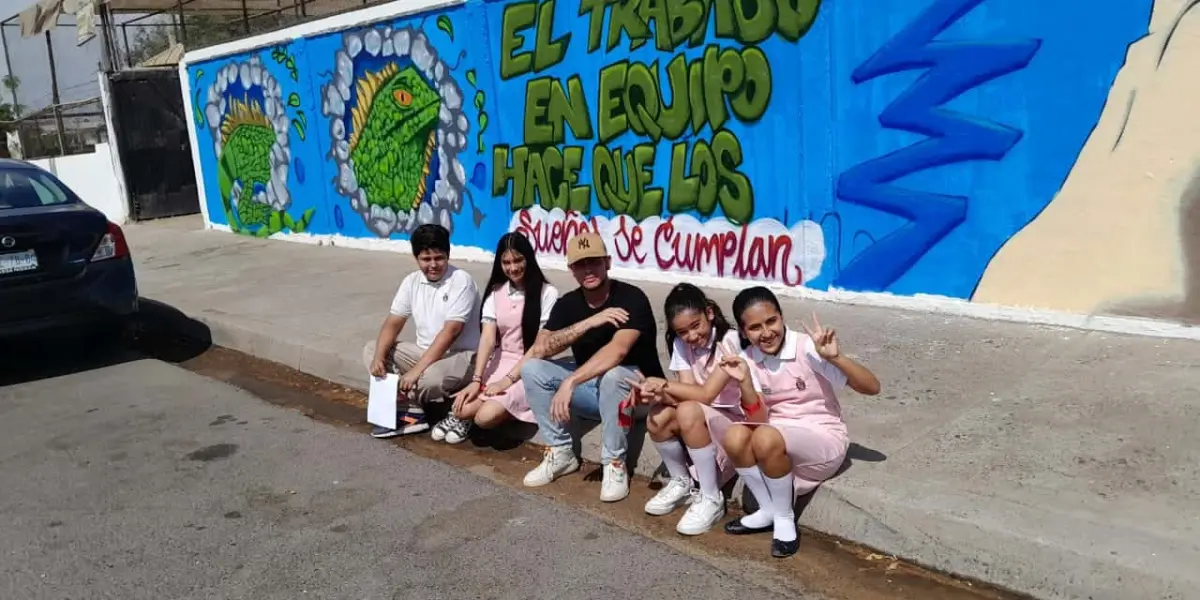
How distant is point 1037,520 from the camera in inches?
133

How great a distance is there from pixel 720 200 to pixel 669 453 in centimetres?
378

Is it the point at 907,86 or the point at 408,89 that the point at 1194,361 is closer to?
the point at 907,86

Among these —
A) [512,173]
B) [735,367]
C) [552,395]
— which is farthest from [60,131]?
[735,367]

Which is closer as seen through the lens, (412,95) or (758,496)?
(758,496)

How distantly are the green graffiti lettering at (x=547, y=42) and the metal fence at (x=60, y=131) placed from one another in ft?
47.7

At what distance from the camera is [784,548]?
11.9 ft

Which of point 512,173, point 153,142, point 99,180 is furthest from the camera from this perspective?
point 99,180

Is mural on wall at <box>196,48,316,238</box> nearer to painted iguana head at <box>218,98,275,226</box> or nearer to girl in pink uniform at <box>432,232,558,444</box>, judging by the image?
painted iguana head at <box>218,98,275,226</box>

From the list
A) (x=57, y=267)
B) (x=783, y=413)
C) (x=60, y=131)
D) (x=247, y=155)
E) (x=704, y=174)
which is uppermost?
(x=60, y=131)

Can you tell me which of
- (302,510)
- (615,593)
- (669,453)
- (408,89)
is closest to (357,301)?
(408,89)

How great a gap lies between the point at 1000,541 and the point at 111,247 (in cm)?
646

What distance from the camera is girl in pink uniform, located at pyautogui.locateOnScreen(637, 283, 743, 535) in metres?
3.92

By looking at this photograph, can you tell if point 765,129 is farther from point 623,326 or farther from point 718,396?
point 718,396

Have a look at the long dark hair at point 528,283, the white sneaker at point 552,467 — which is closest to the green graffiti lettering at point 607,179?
the long dark hair at point 528,283
